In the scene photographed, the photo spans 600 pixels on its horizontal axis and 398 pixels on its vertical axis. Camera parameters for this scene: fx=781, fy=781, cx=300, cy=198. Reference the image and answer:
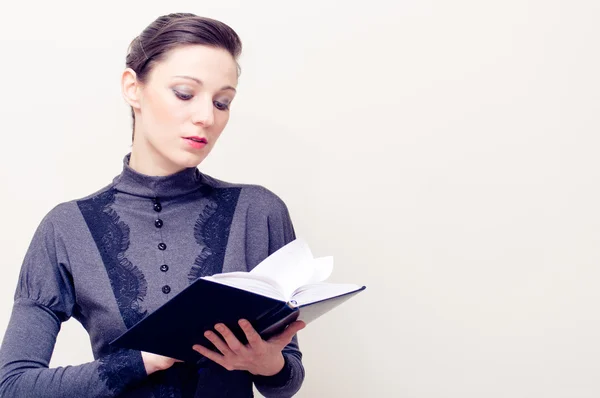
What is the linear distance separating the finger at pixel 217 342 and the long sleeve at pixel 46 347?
21 centimetres

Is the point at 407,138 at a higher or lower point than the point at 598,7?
lower

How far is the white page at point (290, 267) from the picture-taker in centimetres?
133

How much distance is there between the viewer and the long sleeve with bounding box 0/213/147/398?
4.66 feet

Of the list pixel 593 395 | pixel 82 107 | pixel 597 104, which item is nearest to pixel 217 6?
pixel 82 107

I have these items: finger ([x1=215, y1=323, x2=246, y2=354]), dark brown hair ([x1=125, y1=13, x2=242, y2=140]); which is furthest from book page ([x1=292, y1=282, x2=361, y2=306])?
dark brown hair ([x1=125, y1=13, x2=242, y2=140])

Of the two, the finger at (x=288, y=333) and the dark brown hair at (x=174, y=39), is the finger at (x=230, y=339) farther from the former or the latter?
the dark brown hair at (x=174, y=39)

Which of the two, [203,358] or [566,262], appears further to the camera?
[566,262]

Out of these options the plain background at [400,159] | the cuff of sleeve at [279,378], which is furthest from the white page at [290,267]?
the plain background at [400,159]

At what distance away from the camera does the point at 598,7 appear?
7.07 feet

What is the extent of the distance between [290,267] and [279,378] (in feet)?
0.88

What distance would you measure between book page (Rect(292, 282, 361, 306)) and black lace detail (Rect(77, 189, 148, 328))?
37cm

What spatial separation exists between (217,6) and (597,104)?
3.54ft

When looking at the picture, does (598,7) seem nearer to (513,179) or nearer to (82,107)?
(513,179)

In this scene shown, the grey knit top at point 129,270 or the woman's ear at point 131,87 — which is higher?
the woman's ear at point 131,87
